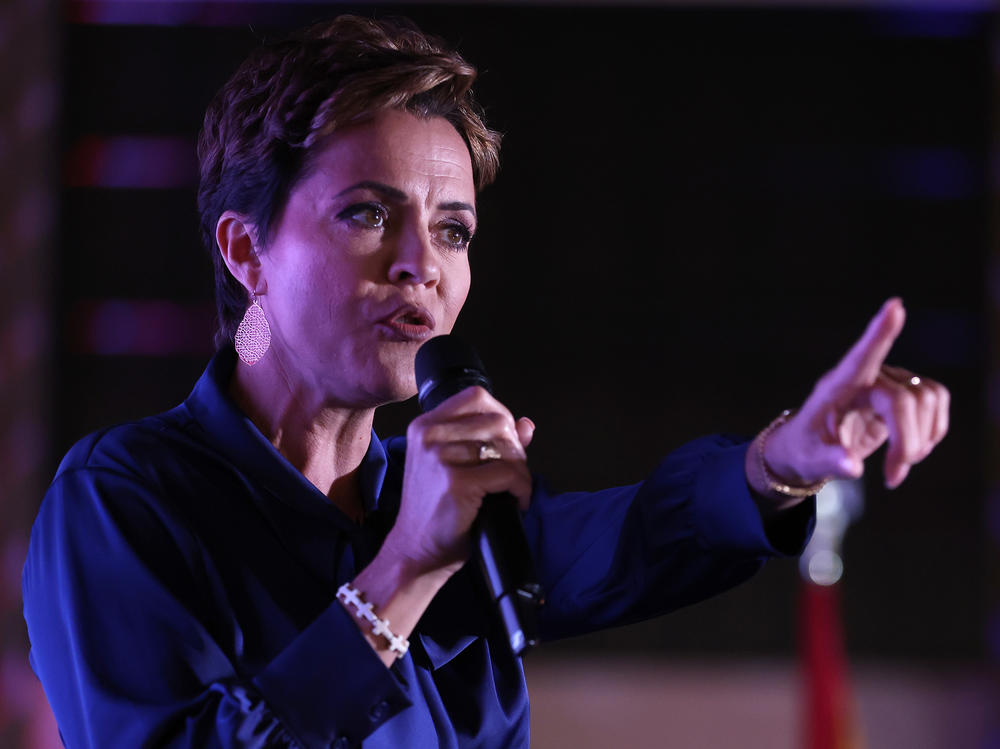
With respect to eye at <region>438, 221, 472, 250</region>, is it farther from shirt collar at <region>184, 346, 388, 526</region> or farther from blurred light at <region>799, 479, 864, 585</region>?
blurred light at <region>799, 479, 864, 585</region>

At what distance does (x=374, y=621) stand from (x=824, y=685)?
313 cm

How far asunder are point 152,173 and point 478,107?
2.96 meters

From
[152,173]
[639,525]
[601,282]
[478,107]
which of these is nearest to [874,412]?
[639,525]

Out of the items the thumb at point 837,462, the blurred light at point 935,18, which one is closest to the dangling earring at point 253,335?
the thumb at point 837,462

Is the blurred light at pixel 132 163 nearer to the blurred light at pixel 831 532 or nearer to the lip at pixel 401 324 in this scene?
the blurred light at pixel 831 532

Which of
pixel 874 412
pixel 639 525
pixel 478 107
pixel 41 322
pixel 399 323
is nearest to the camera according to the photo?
pixel 874 412

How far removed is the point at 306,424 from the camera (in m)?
1.38

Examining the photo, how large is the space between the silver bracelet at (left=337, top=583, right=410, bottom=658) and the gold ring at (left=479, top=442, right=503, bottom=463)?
18cm

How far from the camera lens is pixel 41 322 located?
4.11 metres

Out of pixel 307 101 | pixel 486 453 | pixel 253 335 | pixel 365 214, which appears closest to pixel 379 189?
pixel 365 214

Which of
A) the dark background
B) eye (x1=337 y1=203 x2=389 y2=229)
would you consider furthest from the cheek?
the dark background

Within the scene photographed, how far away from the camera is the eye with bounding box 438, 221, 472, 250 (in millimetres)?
1333

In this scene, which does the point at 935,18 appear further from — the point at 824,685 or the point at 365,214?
the point at 365,214

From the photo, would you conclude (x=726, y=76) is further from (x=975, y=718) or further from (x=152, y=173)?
(x=975, y=718)
